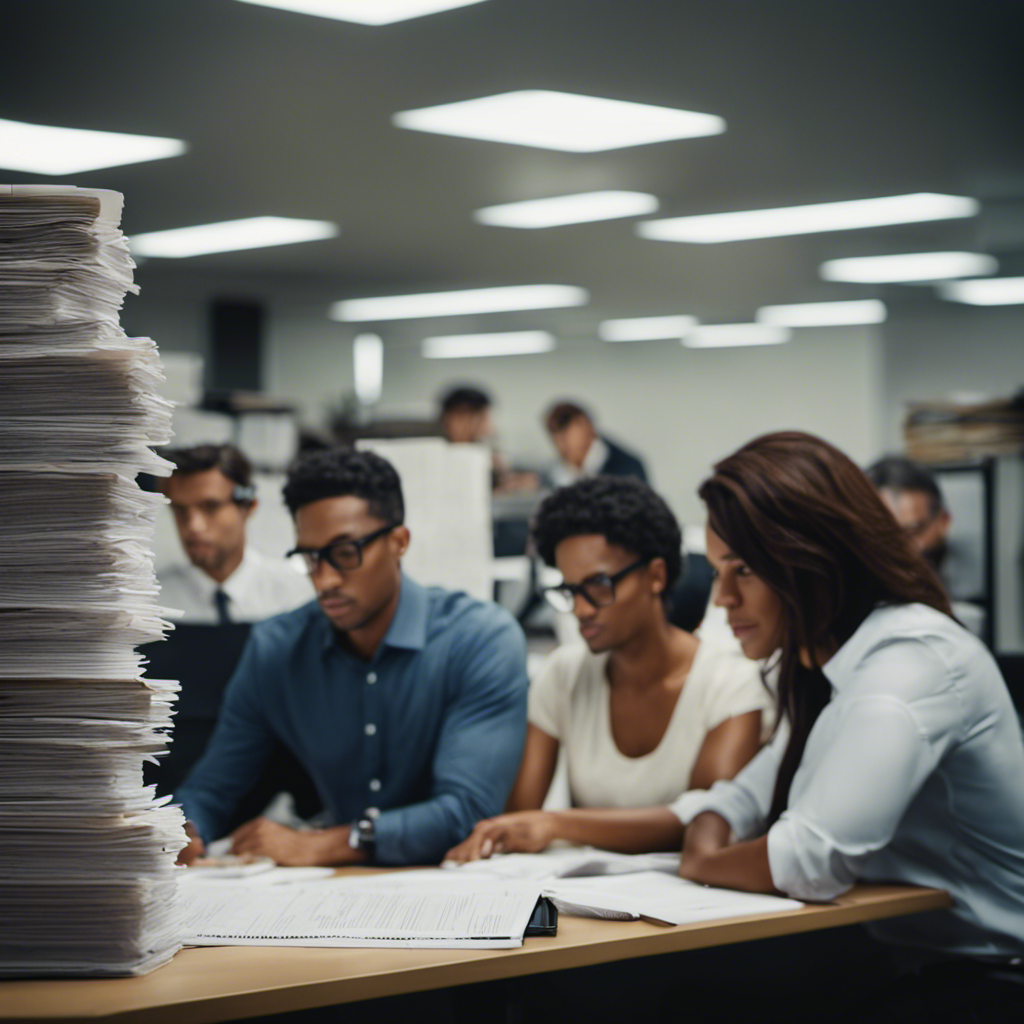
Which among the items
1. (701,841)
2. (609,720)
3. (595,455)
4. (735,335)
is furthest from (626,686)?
(735,335)

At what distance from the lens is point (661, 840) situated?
6.72ft

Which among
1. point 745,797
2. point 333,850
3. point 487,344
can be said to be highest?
point 487,344

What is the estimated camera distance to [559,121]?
5.34 metres

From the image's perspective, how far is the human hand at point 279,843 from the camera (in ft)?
6.43

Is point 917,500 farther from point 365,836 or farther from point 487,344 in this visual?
point 487,344

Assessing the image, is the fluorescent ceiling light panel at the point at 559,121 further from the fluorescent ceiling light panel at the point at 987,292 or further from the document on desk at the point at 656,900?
the fluorescent ceiling light panel at the point at 987,292

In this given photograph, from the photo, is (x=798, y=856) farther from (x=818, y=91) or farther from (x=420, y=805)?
(x=818, y=91)

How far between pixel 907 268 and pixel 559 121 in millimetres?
4513

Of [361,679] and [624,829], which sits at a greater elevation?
[361,679]

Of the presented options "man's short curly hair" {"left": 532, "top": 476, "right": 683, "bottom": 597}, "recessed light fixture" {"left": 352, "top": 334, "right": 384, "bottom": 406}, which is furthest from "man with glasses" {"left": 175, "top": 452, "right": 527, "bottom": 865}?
"recessed light fixture" {"left": 352, "top": 334, "right": 384, "bottom": 406}

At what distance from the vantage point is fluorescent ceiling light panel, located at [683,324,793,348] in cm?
1188

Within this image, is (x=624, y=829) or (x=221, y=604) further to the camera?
(x=221, y=604)

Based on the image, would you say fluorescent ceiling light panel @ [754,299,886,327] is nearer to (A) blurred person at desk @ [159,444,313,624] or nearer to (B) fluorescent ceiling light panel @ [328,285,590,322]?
(B) fluorescent ceiling light panel @ [328,285,590,322]

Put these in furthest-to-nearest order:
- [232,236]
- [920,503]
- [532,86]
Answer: [232,236] → [532,86] → [920,503]
